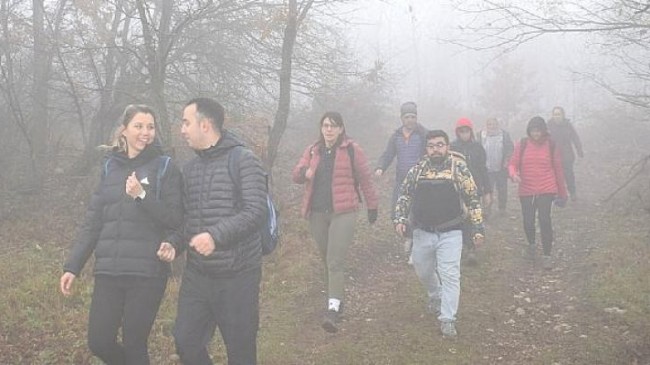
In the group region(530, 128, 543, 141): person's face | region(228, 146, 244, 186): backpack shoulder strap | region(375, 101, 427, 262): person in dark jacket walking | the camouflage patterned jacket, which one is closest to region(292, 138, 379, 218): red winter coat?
the camouflage patterned jacket

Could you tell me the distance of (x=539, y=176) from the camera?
Answer: 795cm

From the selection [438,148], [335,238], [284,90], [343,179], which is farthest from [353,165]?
[284,90]

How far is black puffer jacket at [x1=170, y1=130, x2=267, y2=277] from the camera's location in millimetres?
3519

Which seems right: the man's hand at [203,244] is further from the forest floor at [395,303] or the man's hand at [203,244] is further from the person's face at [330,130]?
the person's face at [330,130]

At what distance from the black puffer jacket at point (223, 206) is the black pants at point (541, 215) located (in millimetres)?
5446

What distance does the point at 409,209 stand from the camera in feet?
19.4

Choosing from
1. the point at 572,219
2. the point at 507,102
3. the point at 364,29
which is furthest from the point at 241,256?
the point at 364,29

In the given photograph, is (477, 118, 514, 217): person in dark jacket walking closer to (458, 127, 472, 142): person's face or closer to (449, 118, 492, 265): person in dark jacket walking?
(449, 118, 492, 265): person in dark jacket walking

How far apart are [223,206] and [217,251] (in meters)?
0.28

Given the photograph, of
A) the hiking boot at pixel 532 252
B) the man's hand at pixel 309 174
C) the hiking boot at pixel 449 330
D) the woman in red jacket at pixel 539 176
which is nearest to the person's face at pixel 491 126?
the woman in red jacket at pixel 539 176

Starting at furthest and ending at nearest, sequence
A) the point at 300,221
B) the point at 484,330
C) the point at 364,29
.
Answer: the point at 364,29, the point at 300,221, the point at 484,330

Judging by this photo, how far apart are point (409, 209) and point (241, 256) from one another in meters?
2.68

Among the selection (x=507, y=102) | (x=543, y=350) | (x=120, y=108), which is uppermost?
(x=507, y=102)

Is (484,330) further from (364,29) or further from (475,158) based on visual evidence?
(364,29)
